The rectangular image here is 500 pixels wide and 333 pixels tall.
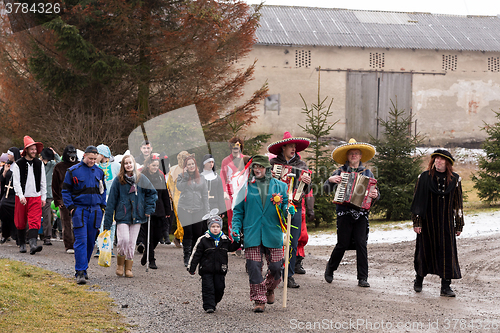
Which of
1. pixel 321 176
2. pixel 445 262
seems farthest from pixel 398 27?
pixel 445 262

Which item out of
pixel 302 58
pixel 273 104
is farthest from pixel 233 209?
pixel 302 58

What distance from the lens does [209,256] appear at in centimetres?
667

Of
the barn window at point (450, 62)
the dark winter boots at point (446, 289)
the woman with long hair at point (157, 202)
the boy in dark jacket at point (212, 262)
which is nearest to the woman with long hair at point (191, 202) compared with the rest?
the woman with long hair at point (157, 202)

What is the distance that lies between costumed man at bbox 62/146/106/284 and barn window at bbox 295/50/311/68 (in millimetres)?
23078

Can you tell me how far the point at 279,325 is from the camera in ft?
19.4

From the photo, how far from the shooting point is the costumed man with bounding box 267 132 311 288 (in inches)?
→ 322

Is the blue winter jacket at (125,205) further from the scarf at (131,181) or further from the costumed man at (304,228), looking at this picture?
the costumed man at (304,228)

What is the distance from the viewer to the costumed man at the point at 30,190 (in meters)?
10.9

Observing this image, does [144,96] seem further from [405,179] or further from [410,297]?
[410,297]

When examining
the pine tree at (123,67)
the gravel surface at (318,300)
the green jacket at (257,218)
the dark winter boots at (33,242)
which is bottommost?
the gravel surface at (318,300)

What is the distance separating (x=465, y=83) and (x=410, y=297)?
89.8 feet

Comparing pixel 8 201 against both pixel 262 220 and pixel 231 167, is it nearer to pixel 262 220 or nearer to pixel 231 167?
pixel 231 167

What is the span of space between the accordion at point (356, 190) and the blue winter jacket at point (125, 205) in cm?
294

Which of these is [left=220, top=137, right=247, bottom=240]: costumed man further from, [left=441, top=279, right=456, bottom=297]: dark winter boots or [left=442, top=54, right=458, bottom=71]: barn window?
[left=442, top=54, right=458, bottom=71]: barn window
